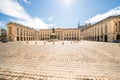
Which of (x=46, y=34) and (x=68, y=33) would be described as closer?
(x=68, y=33)

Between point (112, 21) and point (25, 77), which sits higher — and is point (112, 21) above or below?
above

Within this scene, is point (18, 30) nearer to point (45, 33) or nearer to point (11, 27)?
point (11, 27)

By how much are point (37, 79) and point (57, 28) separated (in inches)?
3710

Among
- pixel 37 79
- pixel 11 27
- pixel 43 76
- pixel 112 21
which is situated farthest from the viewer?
pixel 11 27

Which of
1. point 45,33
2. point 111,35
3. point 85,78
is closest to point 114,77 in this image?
point 85,78

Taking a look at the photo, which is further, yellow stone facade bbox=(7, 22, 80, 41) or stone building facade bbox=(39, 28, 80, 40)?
stone building facade bbox=(39, 28, 80, 40)

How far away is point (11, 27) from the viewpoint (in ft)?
199

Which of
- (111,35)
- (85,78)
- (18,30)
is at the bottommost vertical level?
(85,78)

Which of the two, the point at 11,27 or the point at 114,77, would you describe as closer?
the point at 114,77

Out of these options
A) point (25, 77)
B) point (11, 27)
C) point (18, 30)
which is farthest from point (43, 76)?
point (18, 30)

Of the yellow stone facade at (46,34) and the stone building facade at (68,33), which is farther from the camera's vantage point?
the stone building facade at (68,33)

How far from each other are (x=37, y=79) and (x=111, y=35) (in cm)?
5014

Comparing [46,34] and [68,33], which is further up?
[68,33]

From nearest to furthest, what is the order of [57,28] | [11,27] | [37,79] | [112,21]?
1. [37,79]
2. [112,21]
3. [11,27]
4. [57,28]
